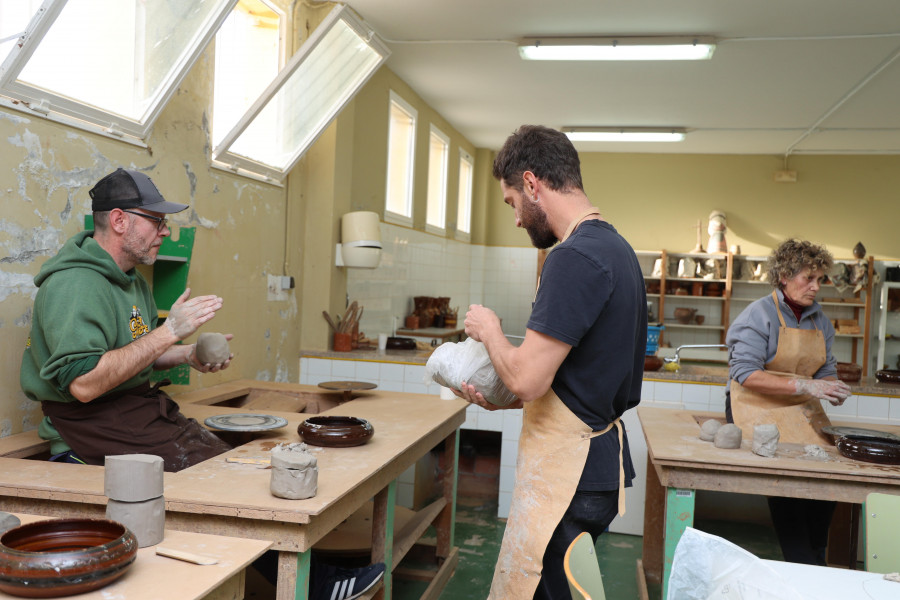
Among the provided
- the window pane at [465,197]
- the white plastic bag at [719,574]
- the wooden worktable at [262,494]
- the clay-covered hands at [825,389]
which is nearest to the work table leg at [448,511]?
the wooden worktable at [262,494]

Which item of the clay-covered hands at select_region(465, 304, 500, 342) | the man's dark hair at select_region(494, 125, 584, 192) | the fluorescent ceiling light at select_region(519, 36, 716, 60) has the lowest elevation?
the clay-covered hands at select_region(465, 304, 500, 342)

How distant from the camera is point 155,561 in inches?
64.6

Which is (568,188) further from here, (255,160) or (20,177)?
(255,160)

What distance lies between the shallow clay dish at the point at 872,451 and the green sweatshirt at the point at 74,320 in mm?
2764

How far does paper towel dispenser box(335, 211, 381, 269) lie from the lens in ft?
17.2

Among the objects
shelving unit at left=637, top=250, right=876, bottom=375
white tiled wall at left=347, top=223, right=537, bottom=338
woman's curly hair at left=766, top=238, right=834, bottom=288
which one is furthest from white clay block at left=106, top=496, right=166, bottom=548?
shelving unit at left=637, top=250, right=876, bottom=375

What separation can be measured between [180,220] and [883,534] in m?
3.16

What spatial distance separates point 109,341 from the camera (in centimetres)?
242

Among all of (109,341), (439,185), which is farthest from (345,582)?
(439,185)


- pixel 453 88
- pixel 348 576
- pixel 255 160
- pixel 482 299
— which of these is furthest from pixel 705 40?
pixel 482 299

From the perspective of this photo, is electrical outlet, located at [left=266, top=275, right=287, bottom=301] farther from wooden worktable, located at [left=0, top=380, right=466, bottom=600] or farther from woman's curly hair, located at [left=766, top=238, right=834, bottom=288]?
woman's curly hair, located at [left=766, top=238, right=834, bottom=288]

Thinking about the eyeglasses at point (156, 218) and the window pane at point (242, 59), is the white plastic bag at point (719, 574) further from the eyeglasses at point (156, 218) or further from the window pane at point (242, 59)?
the window pane at point (242, 59)

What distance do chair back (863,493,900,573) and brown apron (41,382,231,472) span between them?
7.08 ft

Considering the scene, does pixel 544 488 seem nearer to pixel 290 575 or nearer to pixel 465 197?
pixel 290 575
